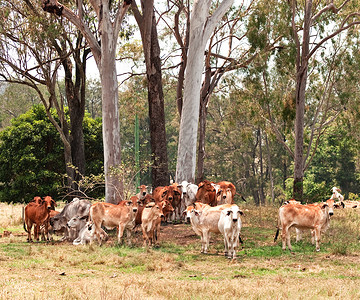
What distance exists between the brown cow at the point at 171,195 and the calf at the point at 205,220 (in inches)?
99.0

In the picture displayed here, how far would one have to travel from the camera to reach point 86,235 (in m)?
13.6

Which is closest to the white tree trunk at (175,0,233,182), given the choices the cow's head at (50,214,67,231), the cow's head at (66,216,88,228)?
the cow's head at (66,216,88,228)

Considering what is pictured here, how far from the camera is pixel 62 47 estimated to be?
2527 centimetres

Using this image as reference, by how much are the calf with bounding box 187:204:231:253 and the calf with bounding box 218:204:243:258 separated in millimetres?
326

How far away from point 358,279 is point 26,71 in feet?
63.4

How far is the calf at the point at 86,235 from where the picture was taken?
13343 millimetres

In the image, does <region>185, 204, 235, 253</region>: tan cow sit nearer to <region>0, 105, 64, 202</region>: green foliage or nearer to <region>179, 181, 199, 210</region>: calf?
<region>179, 181, 199, 210</region>: calf

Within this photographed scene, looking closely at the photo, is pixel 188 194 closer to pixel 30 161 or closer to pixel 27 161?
pixel 30 161

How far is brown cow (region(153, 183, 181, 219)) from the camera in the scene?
14.7 m

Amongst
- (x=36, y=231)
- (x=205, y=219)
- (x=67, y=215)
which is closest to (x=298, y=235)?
(x=205, y=219)

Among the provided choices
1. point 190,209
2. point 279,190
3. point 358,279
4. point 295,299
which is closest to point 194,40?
point 190,209

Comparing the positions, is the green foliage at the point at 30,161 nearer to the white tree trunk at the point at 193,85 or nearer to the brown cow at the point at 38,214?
the white tree trunk at the point at 193,85

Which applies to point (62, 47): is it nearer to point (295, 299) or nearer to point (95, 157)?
point (95, 157)

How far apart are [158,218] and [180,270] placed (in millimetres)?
2516
